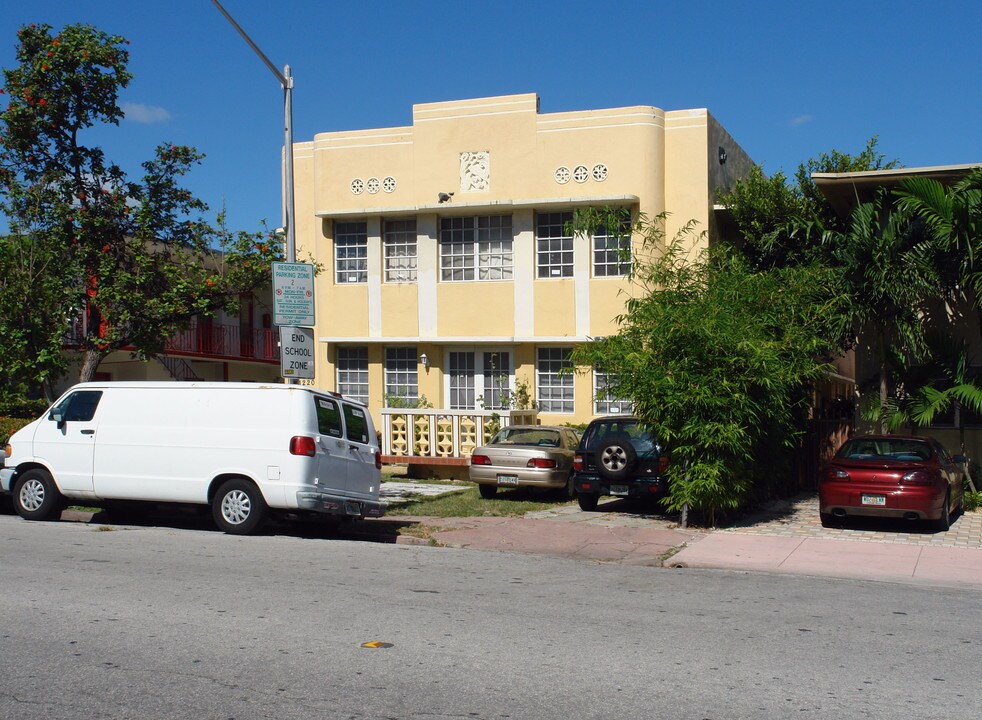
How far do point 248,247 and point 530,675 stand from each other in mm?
12254

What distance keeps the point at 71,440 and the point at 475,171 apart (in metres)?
11.4

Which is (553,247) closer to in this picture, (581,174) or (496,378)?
(581,174)

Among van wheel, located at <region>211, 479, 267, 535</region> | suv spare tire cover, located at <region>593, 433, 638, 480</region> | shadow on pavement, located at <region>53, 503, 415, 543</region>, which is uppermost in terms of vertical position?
suv spare tire cover, located at <region>593, 433, 638, 480</region>

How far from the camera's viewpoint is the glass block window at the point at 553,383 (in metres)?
22.2

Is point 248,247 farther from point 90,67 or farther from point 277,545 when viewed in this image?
point 277,545

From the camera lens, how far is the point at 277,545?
40.0 feet

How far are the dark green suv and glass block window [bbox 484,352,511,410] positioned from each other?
6146 mm

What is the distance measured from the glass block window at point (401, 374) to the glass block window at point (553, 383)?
2.86m

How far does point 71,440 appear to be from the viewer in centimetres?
1375

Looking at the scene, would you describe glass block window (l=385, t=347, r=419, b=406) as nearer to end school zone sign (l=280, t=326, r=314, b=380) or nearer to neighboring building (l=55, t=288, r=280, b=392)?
neighboring building (l=55, t=288, r=280, b=392)

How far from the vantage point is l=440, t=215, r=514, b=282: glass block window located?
22.5 m

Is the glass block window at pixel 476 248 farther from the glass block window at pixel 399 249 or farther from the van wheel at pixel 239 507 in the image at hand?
the van wheel at pixel 239 507

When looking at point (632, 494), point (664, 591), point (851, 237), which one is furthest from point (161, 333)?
point (851, 237)

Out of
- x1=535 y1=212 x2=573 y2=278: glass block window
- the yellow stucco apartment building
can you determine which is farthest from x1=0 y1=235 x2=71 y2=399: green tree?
x1=535 y1=212 x2=573 y2=278: glass block window
